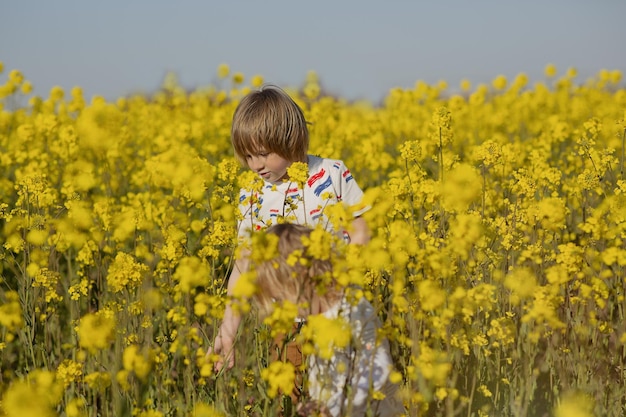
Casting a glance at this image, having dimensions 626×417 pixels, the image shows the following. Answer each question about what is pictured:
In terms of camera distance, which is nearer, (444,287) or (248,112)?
(444,287)

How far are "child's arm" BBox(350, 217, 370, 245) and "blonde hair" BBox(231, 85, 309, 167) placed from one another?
42 cm

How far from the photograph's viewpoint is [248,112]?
126 inches

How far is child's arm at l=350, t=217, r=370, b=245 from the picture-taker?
2939mm

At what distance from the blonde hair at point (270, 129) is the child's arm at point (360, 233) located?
42 centimetres

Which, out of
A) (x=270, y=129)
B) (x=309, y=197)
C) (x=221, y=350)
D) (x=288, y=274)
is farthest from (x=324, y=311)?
(x=270, y=129)

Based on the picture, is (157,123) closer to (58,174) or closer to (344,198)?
(58,174)

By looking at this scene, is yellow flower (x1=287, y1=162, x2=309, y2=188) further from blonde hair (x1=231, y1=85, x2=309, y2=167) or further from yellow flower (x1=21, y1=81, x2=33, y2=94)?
yellow flower (x1=21, y1=81, x2=33, y2=94)

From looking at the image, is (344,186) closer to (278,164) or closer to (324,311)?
(278,164)

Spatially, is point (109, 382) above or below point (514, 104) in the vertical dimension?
below

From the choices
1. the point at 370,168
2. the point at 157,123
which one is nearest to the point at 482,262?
the point at 370,168

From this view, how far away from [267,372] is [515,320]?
1486 millimetres

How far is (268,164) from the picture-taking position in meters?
3.17

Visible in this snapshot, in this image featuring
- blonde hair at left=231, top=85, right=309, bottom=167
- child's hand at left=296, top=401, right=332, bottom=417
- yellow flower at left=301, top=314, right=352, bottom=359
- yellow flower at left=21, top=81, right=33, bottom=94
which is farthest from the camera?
yellow flower at left=21, top=81, right=33, bottom=94

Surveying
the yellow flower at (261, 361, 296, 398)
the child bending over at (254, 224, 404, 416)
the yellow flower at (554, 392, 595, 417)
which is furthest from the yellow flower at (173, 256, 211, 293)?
the yellow flower at (554, 392, 595, 417)
